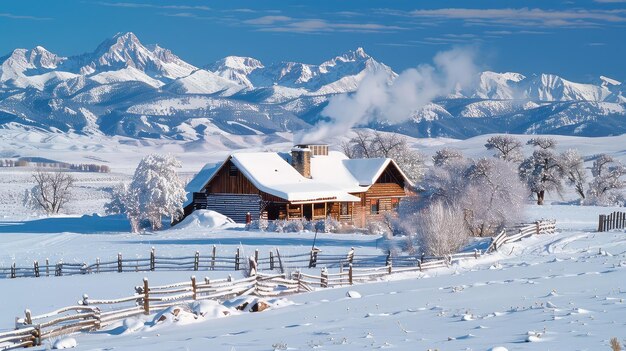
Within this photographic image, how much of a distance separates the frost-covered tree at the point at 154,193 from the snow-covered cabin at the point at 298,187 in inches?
129

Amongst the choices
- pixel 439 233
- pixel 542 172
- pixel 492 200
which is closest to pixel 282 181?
pixel 492 200

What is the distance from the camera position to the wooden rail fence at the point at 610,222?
148 ft

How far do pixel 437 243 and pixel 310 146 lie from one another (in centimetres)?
3089

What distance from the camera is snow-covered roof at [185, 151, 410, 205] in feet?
178

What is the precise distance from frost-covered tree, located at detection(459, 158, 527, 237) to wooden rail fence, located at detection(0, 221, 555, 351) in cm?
805

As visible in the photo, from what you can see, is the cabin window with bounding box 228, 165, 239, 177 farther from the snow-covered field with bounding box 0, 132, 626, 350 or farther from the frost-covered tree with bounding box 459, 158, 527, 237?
the frost-covered tree with bounding box 459, 158, 527, 237

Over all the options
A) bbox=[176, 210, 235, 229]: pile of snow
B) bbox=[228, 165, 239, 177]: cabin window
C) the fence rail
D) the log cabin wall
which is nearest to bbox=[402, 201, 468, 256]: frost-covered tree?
the fence rail

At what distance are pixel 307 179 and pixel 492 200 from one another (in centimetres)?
1842

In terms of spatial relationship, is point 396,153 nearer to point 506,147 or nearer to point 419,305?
point 506,147

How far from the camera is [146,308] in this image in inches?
808

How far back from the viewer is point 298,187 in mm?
55094

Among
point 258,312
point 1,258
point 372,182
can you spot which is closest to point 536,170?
point 372,182

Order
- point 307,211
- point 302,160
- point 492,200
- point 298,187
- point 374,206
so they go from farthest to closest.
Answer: point 374,206 < point 302,160 < point 307,211 < point 298,187 < point 492,200

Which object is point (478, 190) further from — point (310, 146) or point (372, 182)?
point (310, 146)
